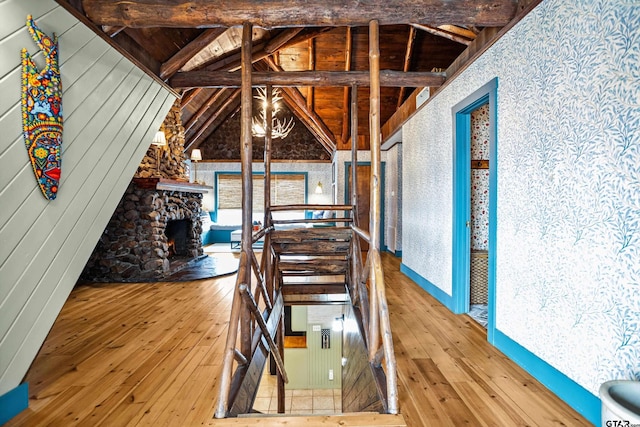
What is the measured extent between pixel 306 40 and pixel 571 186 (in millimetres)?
5251

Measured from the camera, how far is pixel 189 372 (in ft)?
8.19

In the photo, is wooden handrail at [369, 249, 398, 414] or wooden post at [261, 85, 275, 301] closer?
wooden handrail at [369, 249, 398, 414]

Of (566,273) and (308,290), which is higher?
(566,273)

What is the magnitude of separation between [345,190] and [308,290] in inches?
148

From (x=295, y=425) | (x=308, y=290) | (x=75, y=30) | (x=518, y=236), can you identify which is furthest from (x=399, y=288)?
(x=75, y=30)

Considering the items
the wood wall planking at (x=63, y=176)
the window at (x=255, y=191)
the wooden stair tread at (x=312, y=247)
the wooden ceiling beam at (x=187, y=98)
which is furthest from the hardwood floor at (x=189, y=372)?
the window at (x=255, y=191)

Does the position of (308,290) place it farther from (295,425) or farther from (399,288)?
(295,425)

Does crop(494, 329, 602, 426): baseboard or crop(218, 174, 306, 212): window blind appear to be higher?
crop(218, 174, 306, 212): window blind

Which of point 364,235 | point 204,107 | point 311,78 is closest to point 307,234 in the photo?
point 364,235

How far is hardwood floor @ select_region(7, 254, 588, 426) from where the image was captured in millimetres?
1955

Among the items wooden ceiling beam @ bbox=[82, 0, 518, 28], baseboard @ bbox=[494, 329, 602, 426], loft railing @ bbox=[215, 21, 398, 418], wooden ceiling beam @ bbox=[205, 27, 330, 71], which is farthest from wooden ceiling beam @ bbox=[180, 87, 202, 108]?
baseboard @ bbox=[494, 329, 602, 426]

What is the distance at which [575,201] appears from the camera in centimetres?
199

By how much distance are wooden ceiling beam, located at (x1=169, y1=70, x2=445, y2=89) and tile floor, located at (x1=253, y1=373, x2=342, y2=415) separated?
590cm

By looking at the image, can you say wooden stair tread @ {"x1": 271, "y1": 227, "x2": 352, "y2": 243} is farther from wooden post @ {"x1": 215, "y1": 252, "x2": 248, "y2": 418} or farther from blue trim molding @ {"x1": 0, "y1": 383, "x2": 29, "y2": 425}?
blue trim molding @ {"x1": 0, "y1": 383, "x2": 29, "y2": 425}
